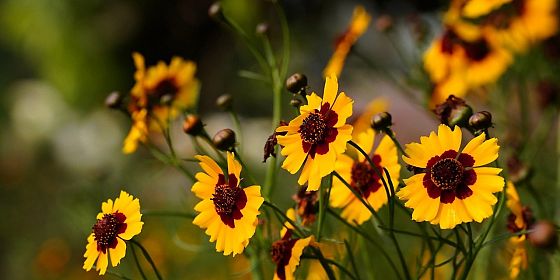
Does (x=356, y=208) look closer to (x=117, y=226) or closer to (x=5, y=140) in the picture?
(x=117, y=226)

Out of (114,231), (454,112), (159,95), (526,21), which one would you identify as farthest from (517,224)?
(526,21)

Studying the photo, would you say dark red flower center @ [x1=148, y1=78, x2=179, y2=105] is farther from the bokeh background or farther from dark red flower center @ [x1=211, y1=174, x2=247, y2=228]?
the bokeh background

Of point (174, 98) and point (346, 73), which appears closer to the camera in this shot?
point (174, 98)

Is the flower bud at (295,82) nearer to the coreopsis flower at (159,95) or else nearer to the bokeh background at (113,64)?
the coreopsis flower at (159,95)

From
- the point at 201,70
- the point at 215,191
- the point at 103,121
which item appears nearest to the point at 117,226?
the point at 215,191

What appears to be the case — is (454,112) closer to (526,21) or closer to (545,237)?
(545,237)

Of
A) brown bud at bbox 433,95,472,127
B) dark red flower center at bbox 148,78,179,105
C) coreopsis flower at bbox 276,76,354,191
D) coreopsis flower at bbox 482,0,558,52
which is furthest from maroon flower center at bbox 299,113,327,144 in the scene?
coreopsis flower at bbox 482,0,558,52

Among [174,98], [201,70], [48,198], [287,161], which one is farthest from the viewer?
[201,70]
